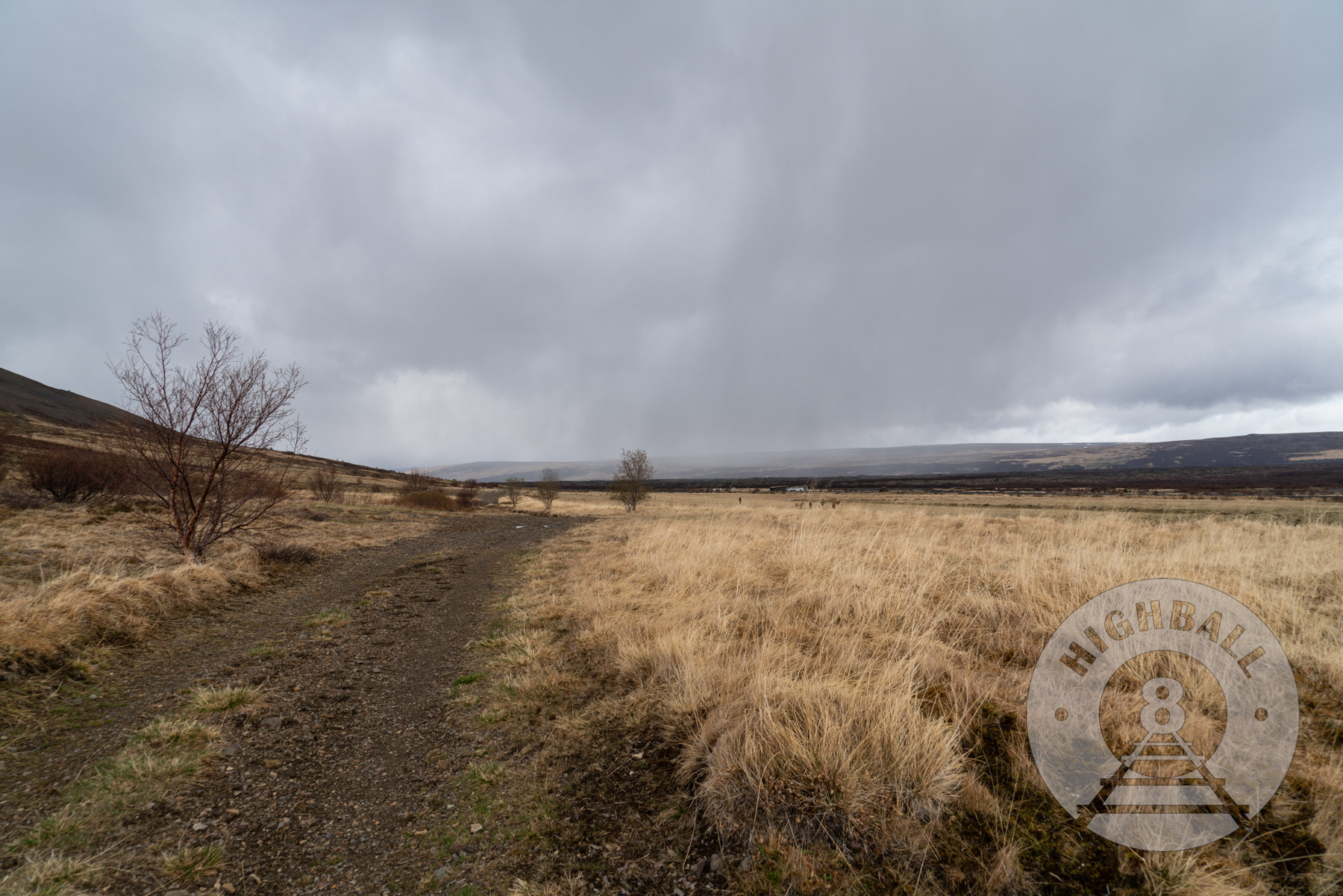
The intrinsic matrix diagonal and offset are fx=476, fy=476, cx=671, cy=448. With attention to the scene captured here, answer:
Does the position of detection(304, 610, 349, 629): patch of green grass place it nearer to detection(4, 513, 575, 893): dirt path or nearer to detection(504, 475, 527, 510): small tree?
detection(4, 513, 575, 893): dirt path

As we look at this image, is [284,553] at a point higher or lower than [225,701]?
higher

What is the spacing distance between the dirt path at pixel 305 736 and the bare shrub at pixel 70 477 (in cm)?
1604

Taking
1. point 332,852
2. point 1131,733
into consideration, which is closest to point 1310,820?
point 1131,733

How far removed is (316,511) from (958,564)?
97.2ft

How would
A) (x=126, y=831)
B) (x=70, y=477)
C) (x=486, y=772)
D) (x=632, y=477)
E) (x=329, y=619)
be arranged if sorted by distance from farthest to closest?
(x=632, y=477) < (x=70, y=477) < (x=329, y=619) < (x=486, y=772) < (x=126, y=831)

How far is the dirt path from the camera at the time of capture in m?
3.27

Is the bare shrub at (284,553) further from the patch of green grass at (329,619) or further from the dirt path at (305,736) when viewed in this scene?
the patch of green grass at (329,619)

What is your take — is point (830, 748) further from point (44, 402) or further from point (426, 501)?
point (44, 402)

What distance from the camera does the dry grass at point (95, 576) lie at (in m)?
5.98

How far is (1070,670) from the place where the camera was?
13.7ft

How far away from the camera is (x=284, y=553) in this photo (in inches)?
496

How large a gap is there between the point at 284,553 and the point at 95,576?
17.2 ft

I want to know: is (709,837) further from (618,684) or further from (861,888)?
(618,684)

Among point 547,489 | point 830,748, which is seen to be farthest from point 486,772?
point 547,489
